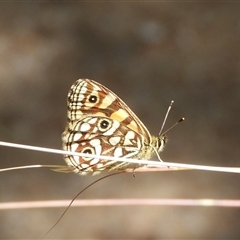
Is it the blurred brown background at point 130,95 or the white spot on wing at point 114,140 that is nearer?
the white spot on wing at point 114,140

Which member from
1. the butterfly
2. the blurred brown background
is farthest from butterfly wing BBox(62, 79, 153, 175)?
the blurred brown background

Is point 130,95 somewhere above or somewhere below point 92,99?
below

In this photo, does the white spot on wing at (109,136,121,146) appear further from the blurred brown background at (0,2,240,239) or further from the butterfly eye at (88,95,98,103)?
the blurred brown background at (0,2,240,239)

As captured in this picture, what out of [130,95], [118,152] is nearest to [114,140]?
[118,152]

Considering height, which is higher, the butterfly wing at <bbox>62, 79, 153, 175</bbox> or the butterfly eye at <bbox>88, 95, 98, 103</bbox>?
the butterfly eye at <bbox>88, 95, 98, 103</bbox>

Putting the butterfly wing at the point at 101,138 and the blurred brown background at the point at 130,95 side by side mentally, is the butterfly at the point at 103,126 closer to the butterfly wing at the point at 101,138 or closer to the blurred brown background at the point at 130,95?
the butterfly wing at the point at 101,138

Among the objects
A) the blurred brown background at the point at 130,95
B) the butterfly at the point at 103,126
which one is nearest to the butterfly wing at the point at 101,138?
the butterfly at the point at 103,126

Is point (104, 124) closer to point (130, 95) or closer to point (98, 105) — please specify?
point (98, 105)
